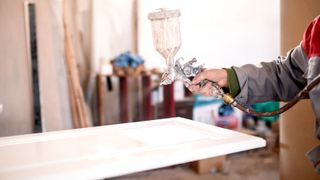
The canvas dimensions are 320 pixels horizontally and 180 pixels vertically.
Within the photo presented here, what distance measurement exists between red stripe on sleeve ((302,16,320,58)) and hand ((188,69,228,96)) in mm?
231

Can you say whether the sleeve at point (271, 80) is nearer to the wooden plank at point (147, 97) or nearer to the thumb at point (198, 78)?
the thumb at point (198, 78)

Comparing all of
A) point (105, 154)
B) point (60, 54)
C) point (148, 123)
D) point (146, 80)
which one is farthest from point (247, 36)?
point (105, 154)

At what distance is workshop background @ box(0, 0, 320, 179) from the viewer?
1938 mm

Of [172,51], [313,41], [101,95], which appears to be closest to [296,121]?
[313,41]

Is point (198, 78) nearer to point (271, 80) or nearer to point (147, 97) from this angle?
point (271, 80)

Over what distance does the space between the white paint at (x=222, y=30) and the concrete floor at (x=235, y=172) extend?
96 centimetres

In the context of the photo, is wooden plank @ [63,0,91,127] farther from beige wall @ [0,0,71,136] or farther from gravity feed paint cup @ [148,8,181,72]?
gravity feed paint cup @ [148,8,181,72]

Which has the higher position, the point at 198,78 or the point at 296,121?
the point at 198,78

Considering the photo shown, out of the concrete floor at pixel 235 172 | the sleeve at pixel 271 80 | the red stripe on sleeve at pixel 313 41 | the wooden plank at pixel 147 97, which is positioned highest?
the red stripe on sleeve at pixel 313 41

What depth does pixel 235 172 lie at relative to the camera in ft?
7.93

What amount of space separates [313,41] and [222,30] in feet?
7.21

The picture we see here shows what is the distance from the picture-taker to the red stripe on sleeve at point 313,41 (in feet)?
2.54

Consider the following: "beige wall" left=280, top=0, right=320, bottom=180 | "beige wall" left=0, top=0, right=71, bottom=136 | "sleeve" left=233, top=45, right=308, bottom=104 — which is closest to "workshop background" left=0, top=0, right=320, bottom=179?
"beige wall" left=0, top=0, right=71, bottom=136

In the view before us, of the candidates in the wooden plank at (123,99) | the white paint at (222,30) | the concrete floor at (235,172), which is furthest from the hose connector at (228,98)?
the wooden plank at (123,99)
